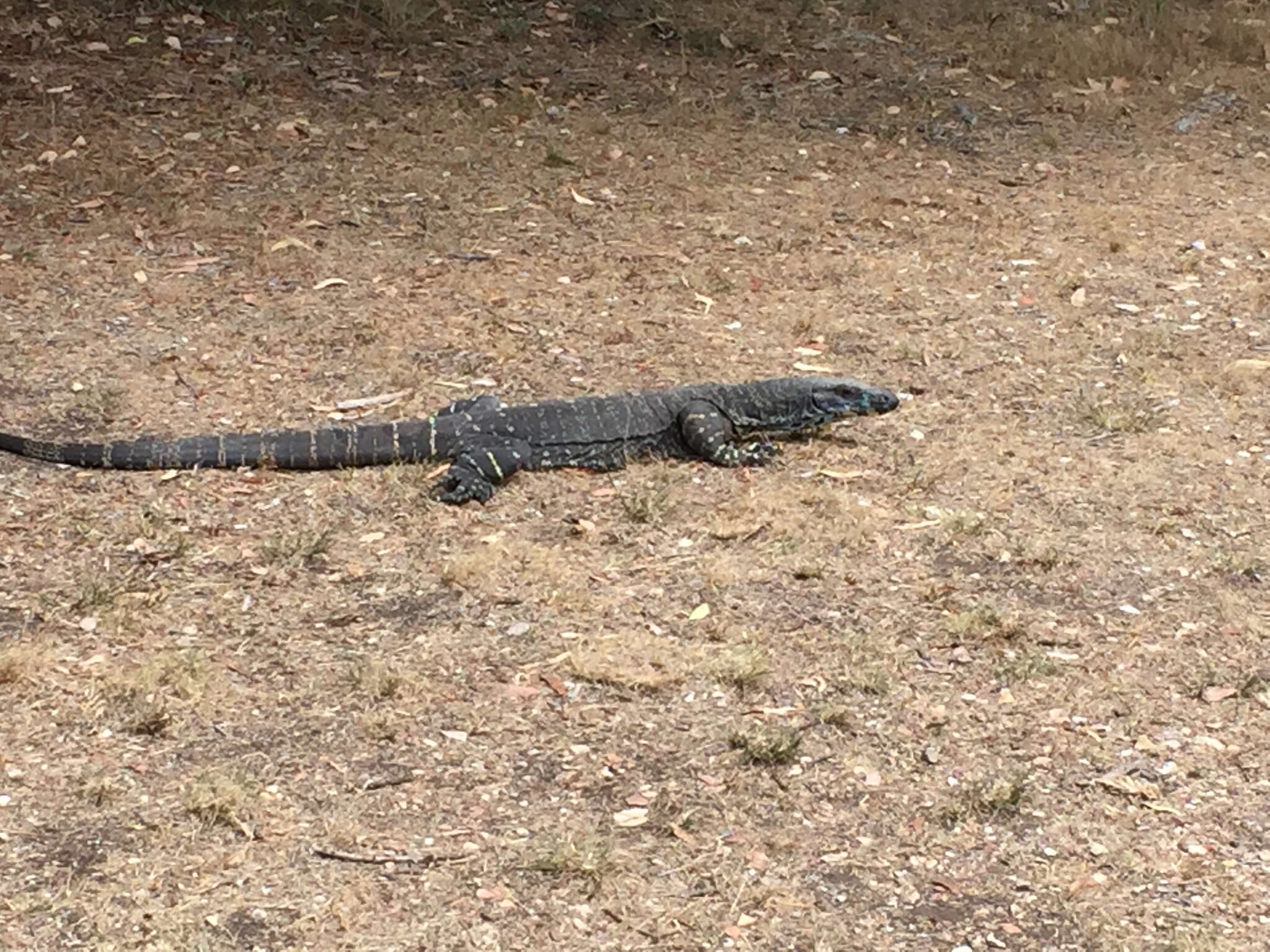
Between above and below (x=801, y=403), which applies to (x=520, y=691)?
below

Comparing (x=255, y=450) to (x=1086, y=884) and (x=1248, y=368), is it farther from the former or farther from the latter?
(x=1248, y=368)

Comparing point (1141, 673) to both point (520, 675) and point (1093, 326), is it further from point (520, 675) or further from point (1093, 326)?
point (1093, 326)

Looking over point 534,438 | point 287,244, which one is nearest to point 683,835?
point 534,438

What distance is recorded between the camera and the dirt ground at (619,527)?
5.29 meters

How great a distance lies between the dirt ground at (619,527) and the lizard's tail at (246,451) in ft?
0.32

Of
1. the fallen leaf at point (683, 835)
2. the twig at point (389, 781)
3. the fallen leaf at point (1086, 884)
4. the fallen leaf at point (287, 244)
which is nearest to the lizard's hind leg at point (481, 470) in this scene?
the twig at point (389, 781)

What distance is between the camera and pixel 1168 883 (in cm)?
532

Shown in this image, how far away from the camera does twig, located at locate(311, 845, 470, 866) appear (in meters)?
5.25

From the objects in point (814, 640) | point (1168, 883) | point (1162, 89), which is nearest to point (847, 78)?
point (1162, 89)

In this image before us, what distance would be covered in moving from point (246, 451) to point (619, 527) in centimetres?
180

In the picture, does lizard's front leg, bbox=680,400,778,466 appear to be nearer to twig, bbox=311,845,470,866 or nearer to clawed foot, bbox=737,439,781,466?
clawed foot, bbox=737,439,781,466

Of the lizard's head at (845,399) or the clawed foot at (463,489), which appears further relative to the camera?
the lizard's head at (845,399)

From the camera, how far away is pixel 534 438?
7.91 metres

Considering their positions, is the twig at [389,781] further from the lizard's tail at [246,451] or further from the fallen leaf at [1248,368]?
the fallen leaf at [1248,368]
